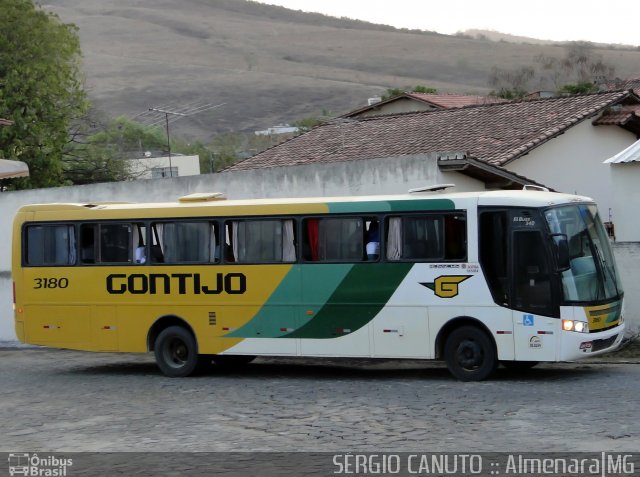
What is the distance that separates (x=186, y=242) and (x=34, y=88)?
21.2 m

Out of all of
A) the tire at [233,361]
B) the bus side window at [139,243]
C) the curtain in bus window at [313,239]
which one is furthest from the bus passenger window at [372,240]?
the bus side window at [139,243]

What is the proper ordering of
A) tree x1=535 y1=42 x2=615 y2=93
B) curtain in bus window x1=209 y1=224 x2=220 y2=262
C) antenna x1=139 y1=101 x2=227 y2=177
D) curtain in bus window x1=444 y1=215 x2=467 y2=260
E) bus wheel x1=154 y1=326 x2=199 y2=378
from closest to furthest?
curtain in bus window x1=444 y1=215 x2=467 y2=260, curtain in bus window x1=209 y1=224 x2=220 y2=262, bus wheel x1=154 y1=326 x2=199 y2=378, antenna x1=139 y1=101 x2=227 y2=177, tree x1=535 y1=42 x2=615 y2=93

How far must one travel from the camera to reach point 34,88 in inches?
1499

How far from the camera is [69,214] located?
778 inches

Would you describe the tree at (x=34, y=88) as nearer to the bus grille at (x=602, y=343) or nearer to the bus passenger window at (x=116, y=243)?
the bus passenger window at (x=116, y=243)

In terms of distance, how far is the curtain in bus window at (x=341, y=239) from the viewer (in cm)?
1741

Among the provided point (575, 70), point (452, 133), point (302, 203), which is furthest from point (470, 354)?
point (575, 70)

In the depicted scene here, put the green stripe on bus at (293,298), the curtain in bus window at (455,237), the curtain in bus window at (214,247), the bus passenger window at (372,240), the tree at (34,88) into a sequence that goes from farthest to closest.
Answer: the tree at (34,88)
the curtain in bus window at (214,247)
the green stripe on bus at (293,298)
the bus passenger window at (372,240)
the curtain in bus window at (455,237)

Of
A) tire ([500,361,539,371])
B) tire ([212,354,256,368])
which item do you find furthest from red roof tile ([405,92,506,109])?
tire ([500,361,539,371])

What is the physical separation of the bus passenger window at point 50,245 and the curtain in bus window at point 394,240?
19.1ft

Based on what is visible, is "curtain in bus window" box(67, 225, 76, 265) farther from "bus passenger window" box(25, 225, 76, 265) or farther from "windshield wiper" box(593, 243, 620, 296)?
"windshield wiper" box(593, 243, 620, 296)

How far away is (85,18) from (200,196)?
182m

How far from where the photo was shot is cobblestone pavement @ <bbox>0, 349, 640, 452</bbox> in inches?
457

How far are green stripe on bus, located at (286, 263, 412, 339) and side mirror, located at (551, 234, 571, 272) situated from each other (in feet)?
7.25
